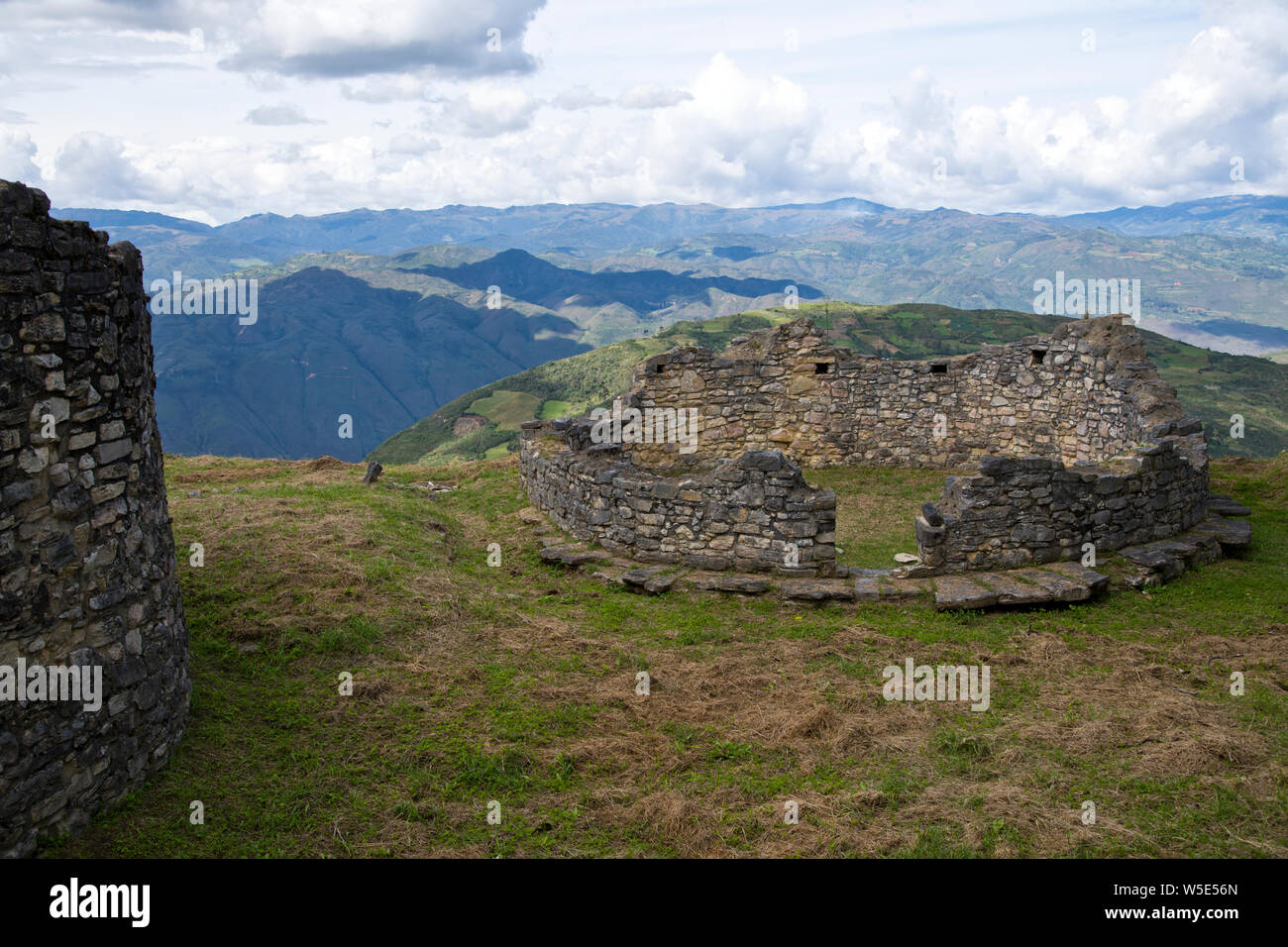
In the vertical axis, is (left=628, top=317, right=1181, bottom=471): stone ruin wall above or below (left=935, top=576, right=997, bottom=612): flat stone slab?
above

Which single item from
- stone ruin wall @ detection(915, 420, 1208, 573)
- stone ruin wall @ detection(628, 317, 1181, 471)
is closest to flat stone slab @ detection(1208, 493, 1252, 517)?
stone ruin wall @ detection(915, 420, 1208, 573)

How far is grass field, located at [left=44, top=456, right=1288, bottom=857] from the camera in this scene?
6746mm

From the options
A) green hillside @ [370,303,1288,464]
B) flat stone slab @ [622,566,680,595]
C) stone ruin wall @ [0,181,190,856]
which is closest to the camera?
stone ruin wall @ [0,181,190,856]

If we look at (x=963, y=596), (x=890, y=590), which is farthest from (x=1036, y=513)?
(x=890, y=590)

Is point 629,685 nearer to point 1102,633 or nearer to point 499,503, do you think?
point 1102,633

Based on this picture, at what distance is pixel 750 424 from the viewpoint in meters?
23.0

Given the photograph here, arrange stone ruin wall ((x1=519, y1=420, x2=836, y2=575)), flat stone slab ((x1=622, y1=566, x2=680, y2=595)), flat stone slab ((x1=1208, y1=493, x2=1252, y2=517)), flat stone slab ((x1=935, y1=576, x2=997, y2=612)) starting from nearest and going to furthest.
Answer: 1. flat stone slab ((x1=935, y1=576, x2=997, y2=612))
2. flat stone slab ((x1=622, y1=566, x2=680, y2=595))
3. stone ruin wall ((x1=519, y1=420, x2=836, y2=575))
4. flat stone slab ((x1=1208, y1=493, x2=1252, y2=517))

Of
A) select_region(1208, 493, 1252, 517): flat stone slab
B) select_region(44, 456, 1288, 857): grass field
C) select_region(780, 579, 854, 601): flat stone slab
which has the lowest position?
select_region(44, 456, 1288, 857): grass field

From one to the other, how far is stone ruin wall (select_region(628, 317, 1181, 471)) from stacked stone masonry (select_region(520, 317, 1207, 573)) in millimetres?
40

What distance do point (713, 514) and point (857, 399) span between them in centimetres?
1090

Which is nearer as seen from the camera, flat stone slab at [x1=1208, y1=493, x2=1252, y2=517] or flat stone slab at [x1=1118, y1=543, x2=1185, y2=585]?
flat stone slab at [x1=1118, y1=543, x2=1185, y2=585]

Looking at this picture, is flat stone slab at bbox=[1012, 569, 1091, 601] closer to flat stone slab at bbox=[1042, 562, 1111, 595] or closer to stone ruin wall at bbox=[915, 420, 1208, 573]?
flat stone slab at bbox=[1042, 562, 1111, 595]

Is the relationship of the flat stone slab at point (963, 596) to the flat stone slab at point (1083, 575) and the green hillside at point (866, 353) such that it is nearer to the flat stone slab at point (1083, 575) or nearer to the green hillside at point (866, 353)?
the flat stone slab at point (1083, 575)
